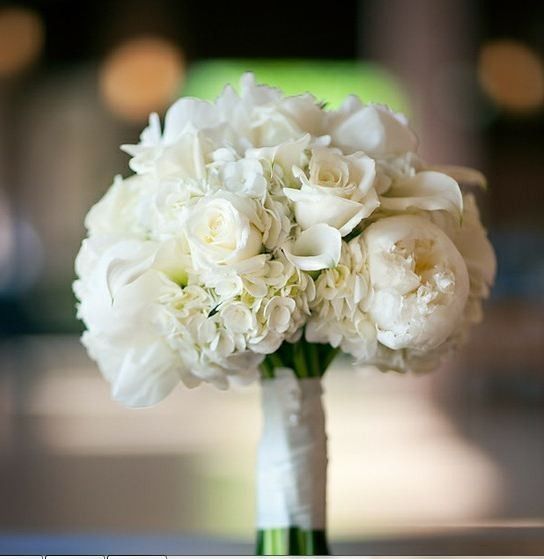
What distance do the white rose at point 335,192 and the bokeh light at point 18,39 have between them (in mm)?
7278

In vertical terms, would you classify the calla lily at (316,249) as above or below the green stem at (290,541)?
above

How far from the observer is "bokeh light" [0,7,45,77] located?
7594 mm

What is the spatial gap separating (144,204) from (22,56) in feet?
24.3

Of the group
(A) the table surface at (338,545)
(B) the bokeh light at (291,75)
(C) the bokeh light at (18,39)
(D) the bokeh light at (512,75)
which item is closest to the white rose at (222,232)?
(A) the table surface at (338,545)

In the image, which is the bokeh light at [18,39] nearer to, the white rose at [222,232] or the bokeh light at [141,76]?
the bokeh light at [141,76]

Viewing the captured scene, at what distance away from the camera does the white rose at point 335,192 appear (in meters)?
0.75

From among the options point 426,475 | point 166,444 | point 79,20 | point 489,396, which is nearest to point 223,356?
point 426,475

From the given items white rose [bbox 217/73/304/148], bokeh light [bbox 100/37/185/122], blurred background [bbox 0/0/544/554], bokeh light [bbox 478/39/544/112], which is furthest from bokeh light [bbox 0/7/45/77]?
white rose [bbox 217/73/304/148]

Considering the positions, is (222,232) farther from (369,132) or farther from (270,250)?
(369,132)

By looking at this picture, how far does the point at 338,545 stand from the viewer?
109cm

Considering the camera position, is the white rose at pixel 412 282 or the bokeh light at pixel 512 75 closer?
the white rose at pixel 412 282

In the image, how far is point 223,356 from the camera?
767 millimetres

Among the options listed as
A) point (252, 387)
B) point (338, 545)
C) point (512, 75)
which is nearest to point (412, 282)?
point (338, 545)

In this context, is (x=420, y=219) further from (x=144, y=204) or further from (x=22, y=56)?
(x=22, y=56)
